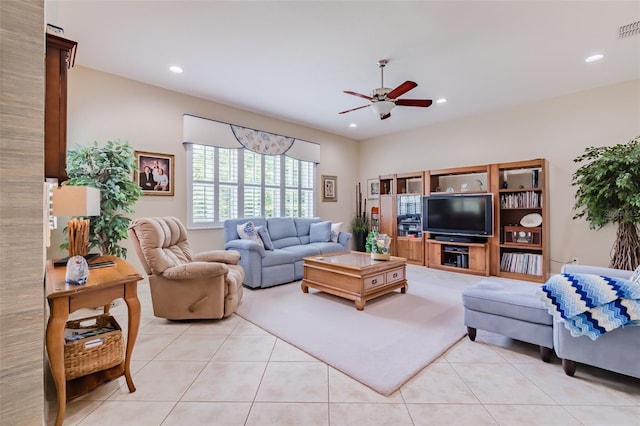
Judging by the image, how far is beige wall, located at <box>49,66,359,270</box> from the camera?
139 inches

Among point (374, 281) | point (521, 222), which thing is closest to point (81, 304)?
point (374, 281)

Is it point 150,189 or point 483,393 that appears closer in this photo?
point 483,393

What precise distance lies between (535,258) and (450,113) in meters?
2.85

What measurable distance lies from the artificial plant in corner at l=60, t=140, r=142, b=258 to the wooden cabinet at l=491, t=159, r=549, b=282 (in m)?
5.48

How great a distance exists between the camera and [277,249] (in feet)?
15.4

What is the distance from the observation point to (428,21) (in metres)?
2.66

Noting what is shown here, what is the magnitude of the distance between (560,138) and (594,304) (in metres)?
3.76

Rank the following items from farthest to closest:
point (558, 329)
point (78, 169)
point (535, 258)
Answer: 1. point (535, 258)
2. point (78, 169)
3. point (558, 329)

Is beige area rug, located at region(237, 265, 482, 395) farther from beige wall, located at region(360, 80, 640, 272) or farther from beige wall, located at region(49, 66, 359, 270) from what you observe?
beige wall, located at region(360, 80, 640, 272)

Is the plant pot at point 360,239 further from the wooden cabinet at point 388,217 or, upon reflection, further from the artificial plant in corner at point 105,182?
the artificial plant in corner at point 105,182

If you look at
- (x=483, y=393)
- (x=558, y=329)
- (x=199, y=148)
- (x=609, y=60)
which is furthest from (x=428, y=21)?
(x=199, y=148)

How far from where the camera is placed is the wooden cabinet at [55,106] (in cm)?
144

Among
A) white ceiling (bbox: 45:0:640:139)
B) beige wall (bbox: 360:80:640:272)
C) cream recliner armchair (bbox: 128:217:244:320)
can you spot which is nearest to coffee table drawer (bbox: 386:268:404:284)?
cream recliner armchair (bbox: 128:217:244:320)

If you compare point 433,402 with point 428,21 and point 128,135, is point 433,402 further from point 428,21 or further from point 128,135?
point 128,135
